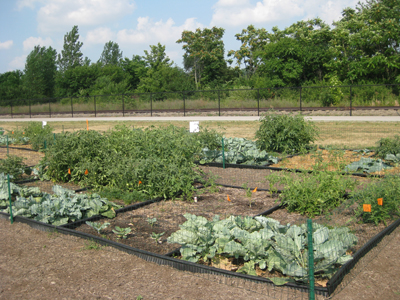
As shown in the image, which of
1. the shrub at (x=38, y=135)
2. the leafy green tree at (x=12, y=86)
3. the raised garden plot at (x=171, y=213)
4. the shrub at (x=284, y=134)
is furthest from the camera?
the leafy green tree at (x=12, y=86)

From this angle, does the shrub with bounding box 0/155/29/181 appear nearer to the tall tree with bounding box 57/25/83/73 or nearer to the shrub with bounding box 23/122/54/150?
the shrub with bounding box 23/122/54/150

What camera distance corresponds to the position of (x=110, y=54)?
292 ft

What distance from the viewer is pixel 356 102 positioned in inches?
1172

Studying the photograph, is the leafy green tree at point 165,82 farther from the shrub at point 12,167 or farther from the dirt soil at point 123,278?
the dirt soil at point 123,278

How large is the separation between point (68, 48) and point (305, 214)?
81.7 meters

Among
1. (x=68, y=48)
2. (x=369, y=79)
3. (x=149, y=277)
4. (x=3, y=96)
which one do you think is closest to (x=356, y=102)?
(x=369, y=79)

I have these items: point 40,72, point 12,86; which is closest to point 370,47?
point 12,86

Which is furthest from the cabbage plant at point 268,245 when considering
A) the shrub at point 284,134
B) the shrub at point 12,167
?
the shrub at point 284,134

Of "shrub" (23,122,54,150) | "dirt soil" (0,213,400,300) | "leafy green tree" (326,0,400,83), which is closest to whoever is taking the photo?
"dirt soil" (0,213,400,300)

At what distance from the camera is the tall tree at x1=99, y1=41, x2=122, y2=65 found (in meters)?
88.6

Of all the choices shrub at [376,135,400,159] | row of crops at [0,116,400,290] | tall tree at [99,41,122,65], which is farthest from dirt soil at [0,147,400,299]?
tall tree at [99,41,122,65]

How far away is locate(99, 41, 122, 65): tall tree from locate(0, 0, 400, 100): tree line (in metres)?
9.34

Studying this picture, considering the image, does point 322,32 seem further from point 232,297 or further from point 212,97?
point 232,297

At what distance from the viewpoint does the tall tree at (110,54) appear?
88.6 meters
